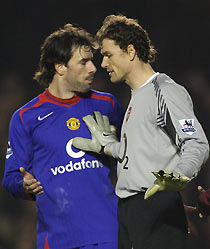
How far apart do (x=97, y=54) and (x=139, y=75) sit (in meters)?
1.99

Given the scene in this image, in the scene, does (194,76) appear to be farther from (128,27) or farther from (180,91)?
(180,91)

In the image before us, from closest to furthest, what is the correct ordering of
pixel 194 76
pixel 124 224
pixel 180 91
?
pixel 180 91 → pixel 124 224 → pixel 194 76

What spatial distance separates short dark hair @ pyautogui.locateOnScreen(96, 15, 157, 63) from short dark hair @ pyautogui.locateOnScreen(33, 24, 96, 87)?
12.9 inches

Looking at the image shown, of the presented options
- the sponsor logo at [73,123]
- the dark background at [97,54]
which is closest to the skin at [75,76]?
the sponsor logo at [73,123]

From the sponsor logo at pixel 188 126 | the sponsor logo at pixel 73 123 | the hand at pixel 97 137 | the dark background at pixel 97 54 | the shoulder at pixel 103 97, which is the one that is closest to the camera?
the sponsor logo at pixel 188 126

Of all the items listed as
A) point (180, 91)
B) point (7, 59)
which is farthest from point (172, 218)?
point (7, 59)

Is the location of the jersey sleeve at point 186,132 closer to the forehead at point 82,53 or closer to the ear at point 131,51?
the ear at point 131,51

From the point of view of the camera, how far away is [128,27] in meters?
2.21

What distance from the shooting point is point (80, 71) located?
2494 millimetres

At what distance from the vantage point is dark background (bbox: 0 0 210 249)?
4016 millimetres

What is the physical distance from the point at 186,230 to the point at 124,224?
0.24m

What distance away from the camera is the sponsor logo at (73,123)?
240 cm

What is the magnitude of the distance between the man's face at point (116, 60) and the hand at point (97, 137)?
0.25m

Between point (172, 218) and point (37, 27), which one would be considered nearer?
point (172, 218)
